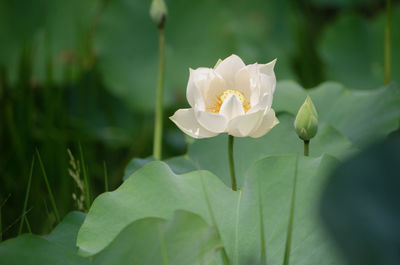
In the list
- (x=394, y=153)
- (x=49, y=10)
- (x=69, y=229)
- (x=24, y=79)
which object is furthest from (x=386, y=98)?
(x=49, y=10)

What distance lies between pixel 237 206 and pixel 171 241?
0.15 meters

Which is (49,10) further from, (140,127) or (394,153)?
(394,153)

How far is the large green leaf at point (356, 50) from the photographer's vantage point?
6.11ft

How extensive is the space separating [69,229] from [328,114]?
1.96ft

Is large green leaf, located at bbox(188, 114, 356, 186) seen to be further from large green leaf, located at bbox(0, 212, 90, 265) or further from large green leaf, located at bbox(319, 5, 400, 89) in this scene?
large green leaf, located at bbox(319, 5, 400, 89)

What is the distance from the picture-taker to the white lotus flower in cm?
75

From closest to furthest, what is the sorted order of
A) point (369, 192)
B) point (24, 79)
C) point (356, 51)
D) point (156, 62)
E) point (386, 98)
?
point (369, 192) < point (386, 98) < point (24, 79) < point (156, 62) < point (356, 51)

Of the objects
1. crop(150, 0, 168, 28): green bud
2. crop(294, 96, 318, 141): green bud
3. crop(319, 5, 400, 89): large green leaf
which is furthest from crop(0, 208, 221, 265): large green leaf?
crop(319, 5, 400, 89): large green leaf

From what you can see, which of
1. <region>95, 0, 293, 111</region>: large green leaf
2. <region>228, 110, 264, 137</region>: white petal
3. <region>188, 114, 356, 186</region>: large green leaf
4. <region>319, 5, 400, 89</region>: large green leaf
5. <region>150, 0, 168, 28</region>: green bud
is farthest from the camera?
<region>319, 5, 400, 89</region>: large green leaf

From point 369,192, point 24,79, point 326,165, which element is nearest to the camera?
point 369,192

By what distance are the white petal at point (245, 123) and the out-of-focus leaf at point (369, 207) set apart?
0.24 meters

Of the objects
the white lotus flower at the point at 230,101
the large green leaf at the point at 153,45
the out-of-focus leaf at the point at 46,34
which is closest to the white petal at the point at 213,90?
the white lotus flower at the point at 230,101

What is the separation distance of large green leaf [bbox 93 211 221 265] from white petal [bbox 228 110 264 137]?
0.57ft

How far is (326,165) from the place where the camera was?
29.7 inches
